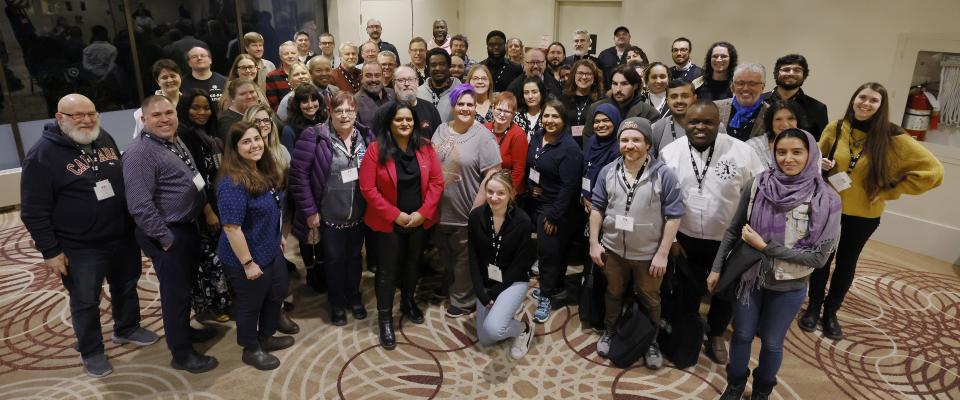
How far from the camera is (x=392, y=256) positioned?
336 centimetres

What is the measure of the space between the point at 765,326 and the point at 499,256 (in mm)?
1380

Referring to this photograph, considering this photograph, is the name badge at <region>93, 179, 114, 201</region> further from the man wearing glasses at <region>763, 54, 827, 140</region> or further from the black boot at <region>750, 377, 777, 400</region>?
the man wearing glasses at <region>763, 54, 827, 140</region>

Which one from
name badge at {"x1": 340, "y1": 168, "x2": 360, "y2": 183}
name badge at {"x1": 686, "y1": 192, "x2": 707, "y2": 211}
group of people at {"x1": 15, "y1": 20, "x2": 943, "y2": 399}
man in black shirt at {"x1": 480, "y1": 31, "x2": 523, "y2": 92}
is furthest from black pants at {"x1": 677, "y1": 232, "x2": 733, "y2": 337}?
man in black shirt at {"x1": 480, "y1": 31, "x2": 523, "y2": 92}

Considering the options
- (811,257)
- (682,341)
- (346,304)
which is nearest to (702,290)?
(682,341)

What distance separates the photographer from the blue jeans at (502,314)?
10.5 ft

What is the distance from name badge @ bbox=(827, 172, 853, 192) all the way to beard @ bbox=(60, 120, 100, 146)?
13.0 feet

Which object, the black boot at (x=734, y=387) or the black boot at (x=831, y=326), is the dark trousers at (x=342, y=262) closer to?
the black boot at (x=734, y=387)

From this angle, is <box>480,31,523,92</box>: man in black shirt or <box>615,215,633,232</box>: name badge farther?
<box>480,31,523,92</box>: man in black shirt

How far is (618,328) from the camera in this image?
10.8 ft

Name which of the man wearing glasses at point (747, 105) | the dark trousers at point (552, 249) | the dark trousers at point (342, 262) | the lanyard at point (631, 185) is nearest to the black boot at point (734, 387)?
the lanyard at point (631, 185)

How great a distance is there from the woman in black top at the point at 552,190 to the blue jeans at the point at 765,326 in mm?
1178

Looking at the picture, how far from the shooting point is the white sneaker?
3305 millimetres

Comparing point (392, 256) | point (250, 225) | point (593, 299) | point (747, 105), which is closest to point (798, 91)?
point (747, 105)

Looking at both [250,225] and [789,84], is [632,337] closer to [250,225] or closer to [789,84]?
[789,84]
